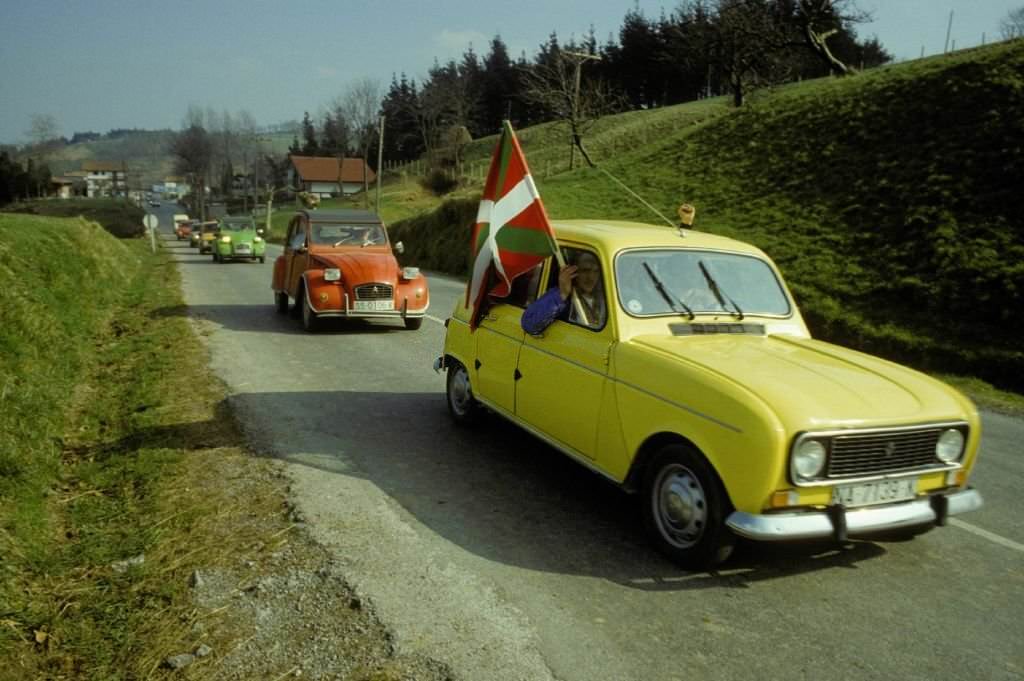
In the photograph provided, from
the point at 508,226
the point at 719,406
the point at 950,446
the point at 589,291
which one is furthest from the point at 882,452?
the point at 508,226

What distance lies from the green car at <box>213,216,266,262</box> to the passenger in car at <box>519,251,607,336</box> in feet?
83.3

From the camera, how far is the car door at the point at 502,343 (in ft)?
18.9

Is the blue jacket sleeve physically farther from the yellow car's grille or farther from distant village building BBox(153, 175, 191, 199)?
distant village building BBox(153, 175, 191, 199)

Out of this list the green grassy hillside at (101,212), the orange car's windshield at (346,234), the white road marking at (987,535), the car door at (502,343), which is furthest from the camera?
the green grassy hillside at (101,212)

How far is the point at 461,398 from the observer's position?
22.5ft

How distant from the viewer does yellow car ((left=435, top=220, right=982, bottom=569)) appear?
380 centimetres

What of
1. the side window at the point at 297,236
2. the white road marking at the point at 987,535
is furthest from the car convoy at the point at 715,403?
the side window at the point at 297,236

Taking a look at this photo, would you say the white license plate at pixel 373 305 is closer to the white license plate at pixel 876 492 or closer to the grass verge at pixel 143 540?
the grass verge at pixel 143 540

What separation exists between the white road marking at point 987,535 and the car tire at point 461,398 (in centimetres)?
357

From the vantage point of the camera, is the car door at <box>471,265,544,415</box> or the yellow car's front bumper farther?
the car door at <box>471,265,544,415</box>

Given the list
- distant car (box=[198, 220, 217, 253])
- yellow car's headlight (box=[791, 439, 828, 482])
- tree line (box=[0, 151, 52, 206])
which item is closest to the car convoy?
yellow car's headlight (box=[791, 439, 828, 482])

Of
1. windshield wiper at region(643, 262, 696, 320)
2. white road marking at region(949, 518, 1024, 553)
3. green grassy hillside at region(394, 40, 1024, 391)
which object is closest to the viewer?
white road marking at region(949, 518, 1024, 553)

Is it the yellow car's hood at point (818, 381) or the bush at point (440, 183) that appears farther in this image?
the bush at point (440, 183)

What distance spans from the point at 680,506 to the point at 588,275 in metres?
1.71
